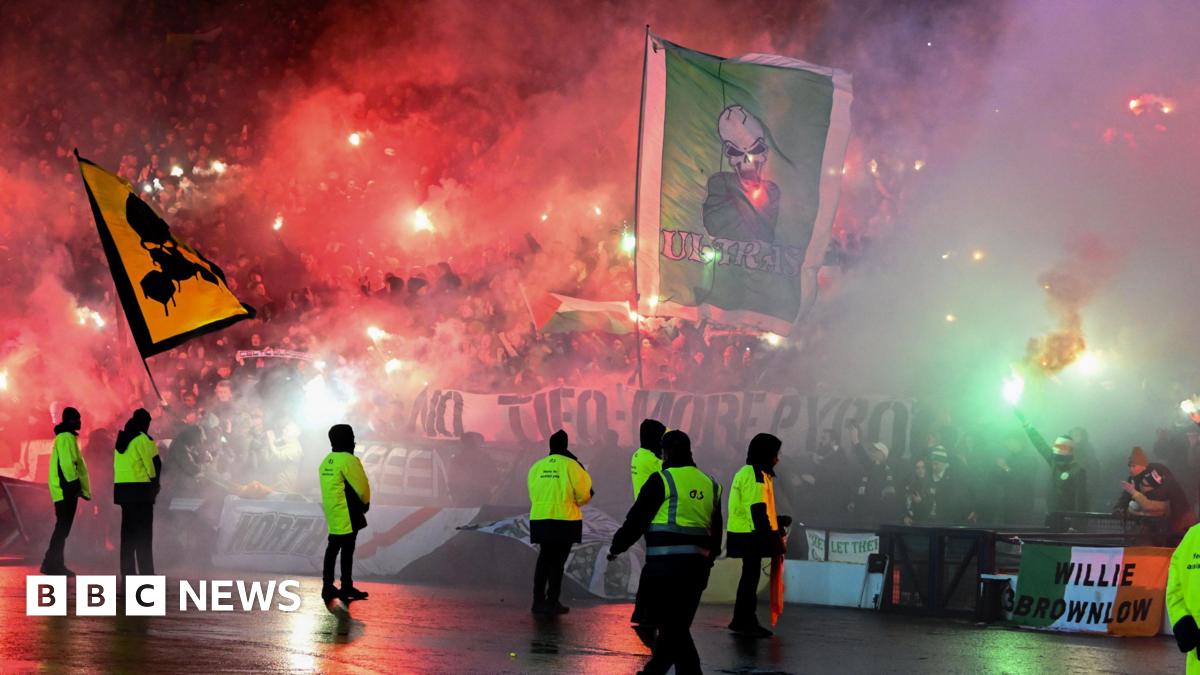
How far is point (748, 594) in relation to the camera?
11.8m

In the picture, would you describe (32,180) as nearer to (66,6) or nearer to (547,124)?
(66,6)

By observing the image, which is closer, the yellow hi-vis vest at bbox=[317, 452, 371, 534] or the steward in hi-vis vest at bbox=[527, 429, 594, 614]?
the steward in hi-vis vest at bbox=[527, 429, 594, 614]

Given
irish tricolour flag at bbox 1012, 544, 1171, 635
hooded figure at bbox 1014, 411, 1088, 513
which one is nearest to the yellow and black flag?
irish tricolour flag at bbox 1012, 544, 1171, 635

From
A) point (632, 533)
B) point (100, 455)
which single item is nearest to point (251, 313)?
point (632, 533)

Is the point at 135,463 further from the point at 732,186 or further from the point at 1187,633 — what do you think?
the point at 1187,633

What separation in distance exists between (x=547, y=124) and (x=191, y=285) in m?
16.3

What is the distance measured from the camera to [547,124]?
2834 cm

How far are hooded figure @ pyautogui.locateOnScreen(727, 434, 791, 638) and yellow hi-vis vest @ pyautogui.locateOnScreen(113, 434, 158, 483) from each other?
19.4 feet

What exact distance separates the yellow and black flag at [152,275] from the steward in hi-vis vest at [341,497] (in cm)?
149

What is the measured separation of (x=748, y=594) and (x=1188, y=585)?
6.22 m

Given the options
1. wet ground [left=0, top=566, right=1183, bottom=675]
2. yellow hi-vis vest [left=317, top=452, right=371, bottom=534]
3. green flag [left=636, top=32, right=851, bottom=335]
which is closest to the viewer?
wet ground [left=0, top=566, right=1183, bottom=675]

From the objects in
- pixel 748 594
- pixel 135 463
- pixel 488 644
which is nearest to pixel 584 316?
pixel 135 463

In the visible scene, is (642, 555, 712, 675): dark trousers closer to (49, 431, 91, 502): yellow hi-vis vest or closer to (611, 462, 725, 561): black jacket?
(611, 462, 725, 561): black jacket

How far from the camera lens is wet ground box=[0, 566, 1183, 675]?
8992mm
